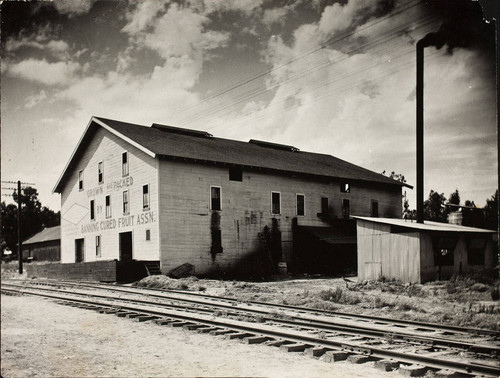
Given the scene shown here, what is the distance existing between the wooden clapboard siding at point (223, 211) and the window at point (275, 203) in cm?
24

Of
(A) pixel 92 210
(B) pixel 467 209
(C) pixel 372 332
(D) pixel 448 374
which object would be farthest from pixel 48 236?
(D) pixel 448 374

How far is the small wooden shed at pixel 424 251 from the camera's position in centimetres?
1769

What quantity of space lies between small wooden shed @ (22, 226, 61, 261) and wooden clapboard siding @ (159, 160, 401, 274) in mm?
25184

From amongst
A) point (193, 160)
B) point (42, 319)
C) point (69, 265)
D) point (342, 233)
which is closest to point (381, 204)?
point (342, 233)

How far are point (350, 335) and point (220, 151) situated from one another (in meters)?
21.0

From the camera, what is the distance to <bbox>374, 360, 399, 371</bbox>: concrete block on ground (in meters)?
6.72

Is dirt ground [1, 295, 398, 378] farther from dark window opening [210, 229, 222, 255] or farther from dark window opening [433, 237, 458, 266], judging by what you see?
dark window opening [210, 229, 222, 255]

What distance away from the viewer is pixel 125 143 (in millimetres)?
27594

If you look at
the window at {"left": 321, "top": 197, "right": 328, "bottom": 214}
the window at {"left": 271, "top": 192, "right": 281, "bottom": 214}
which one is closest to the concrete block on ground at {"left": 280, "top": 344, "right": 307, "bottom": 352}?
the window at {"left": 271, "top": 192, "right": 281, "bottom": 214}

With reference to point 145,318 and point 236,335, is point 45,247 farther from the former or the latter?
point 236,335

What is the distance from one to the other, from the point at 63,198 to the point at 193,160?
1305 cm

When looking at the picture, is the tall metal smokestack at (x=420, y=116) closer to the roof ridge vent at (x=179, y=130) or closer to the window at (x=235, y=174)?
the window at (x=235, y=174)

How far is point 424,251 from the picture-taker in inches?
737

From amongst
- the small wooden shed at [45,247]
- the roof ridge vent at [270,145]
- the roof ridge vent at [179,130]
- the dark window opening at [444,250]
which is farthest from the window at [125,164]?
the small wooden shed at [45,247]
